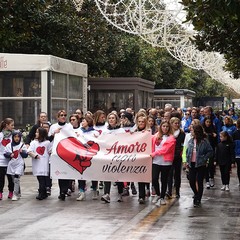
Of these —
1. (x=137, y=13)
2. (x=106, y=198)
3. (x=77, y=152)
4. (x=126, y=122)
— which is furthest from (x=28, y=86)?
(x=137, y=13)

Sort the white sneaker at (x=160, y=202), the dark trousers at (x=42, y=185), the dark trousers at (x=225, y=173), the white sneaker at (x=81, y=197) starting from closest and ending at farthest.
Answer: the white sneaker at (x=160, y=202) < the white sneaker at (x=81, y=197) < the dark trousers at (x=42, y=185) < the dark trousers at (x=225, y=173)

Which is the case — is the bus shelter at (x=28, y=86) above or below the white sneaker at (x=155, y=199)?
above

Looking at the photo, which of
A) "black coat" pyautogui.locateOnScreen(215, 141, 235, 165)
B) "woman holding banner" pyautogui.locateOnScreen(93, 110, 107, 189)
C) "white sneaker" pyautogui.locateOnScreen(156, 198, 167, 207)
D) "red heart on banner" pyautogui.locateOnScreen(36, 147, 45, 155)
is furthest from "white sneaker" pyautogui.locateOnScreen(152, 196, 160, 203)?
"black coat" pyautogui.locateOnScreen(215, 141, 235, 165)

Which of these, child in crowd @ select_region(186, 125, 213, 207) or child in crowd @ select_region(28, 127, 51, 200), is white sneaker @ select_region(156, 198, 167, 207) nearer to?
child in crowd @ select_region(186, 125, 213, 207)

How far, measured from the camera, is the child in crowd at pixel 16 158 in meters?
15.3

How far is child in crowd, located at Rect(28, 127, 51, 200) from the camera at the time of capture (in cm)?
1529

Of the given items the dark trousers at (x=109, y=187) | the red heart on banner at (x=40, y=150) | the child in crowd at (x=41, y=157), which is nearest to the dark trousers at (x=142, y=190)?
the dark trousers at (x=109, y=187)

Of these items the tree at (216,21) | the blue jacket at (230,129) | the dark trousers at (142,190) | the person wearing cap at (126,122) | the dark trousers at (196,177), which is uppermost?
the tree at (216,21)

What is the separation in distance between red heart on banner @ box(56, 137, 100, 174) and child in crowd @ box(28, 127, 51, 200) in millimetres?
279

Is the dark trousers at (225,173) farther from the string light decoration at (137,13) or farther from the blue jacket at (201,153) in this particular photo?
the string light decoration at (137,13)

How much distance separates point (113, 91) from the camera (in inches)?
1281

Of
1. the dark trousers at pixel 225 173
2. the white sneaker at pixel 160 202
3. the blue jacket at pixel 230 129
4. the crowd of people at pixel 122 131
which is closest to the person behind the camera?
the white sneaker at pixel 160 202

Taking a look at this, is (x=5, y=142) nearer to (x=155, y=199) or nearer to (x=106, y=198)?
(x=106, y=198)

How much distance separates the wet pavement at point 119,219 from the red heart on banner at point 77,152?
70cm
